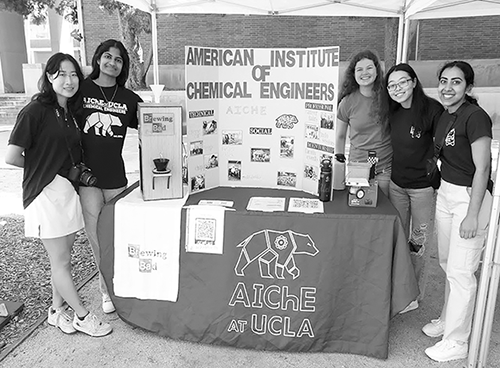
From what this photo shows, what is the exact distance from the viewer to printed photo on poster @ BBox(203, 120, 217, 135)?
106 inches

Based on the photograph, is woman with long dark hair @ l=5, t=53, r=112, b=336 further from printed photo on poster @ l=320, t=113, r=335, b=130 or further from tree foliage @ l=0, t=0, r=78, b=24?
tree foliage @ l=0, t=0, r=78, b=24

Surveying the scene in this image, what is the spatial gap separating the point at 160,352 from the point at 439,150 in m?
1.86

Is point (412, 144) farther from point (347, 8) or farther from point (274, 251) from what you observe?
point (347, 8)

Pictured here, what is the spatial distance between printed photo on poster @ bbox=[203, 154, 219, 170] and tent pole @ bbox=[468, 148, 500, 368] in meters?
1.57

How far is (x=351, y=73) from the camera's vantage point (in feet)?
9.28

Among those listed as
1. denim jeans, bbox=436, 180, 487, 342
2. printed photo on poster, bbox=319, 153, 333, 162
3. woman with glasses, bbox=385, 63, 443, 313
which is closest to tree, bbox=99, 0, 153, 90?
printed photo on poster, bbox=319, 153, 333, 162

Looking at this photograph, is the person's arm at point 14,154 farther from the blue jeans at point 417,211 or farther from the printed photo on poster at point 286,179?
the blue jeans at point 417,211

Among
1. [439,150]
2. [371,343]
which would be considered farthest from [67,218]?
[439,150]

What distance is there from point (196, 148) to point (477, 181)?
1532 millimetres

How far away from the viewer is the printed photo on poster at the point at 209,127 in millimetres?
2695

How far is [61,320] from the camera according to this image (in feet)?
8.71

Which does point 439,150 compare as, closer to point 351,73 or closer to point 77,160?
point 351,73

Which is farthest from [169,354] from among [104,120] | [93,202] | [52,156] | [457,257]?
[457,257]

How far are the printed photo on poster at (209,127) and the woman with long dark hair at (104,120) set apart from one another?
43 centimetres
